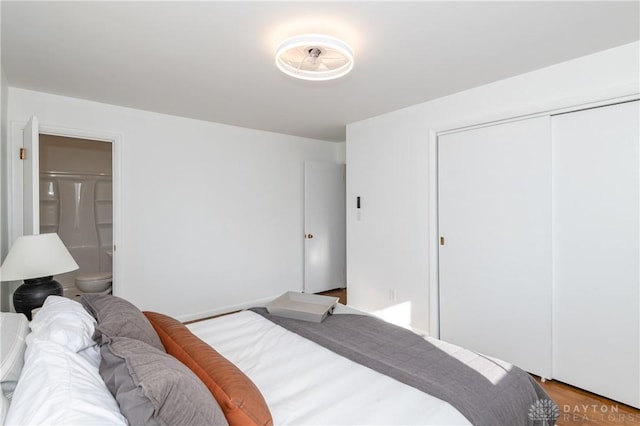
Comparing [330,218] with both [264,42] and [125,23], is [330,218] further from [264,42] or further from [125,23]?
[125,23]

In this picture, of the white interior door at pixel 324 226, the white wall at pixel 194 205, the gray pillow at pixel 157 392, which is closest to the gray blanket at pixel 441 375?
the gray pillow at pixel 157 392

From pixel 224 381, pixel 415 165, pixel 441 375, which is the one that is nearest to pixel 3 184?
pixel 224 381

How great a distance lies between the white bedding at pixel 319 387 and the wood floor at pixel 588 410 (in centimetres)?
142

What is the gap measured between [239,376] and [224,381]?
2.6 inches

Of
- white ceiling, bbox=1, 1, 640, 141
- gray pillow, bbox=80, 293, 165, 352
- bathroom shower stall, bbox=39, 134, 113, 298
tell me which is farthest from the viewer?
bathroom shower stall, bbox=39, 134, 113, 298

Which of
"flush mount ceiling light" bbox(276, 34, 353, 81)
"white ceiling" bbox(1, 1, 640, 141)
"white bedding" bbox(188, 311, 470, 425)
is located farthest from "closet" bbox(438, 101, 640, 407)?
"white bedding" bbox(188, 311, 470, 425)

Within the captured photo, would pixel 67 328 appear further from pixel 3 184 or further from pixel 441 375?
pixel 3 184

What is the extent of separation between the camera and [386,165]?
3.59 meters

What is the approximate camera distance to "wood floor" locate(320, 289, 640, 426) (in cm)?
204

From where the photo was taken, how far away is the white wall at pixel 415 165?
2275 millimetres

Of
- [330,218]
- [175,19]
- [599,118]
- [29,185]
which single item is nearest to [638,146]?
[599,118]

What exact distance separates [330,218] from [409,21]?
347 centimetres

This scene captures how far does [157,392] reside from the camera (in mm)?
928

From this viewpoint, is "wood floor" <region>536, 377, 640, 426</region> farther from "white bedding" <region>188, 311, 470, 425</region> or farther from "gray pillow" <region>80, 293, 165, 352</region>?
"gray pillow" <region>80, 293, 165, 352</region>
